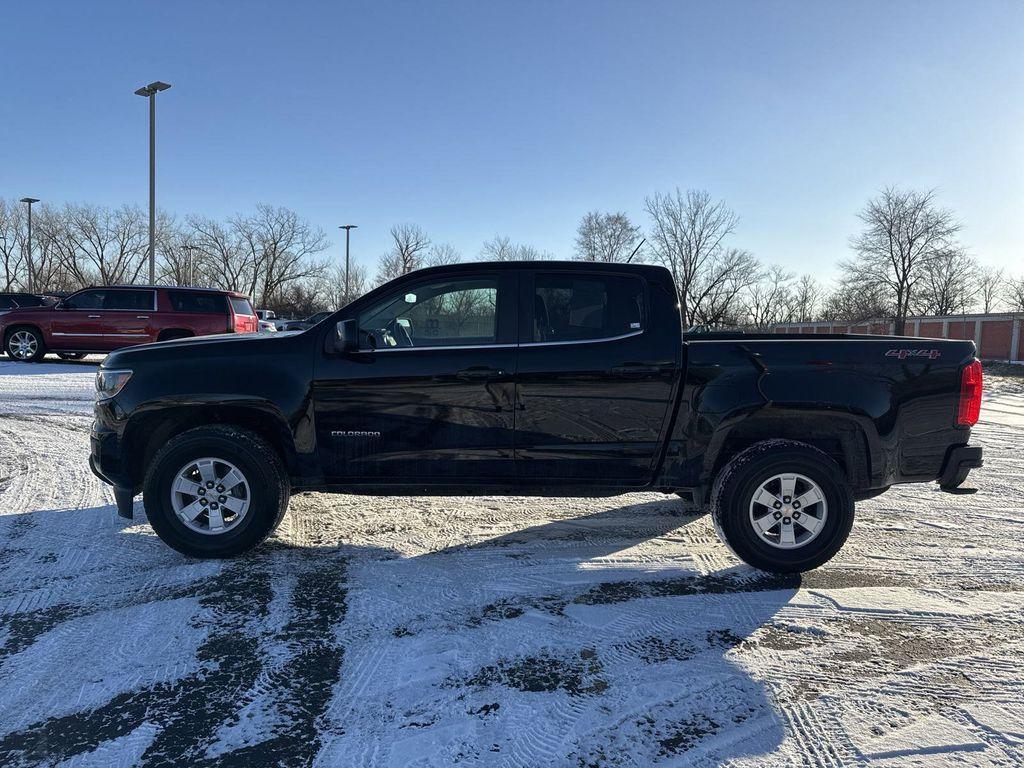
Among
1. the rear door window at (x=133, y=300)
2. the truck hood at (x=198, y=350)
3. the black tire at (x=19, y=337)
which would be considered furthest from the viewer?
the black tire at (x=19, y=337)

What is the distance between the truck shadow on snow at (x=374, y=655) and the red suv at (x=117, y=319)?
11.8 metres

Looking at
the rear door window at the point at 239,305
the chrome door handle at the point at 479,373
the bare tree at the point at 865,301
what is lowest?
the chrome door handle at the point at 479,373

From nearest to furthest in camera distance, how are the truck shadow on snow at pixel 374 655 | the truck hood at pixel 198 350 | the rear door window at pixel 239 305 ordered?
the truck shadow on snow at pixel 374 655 < the truck hood at pixel 198 350 < the rear door window at pixel 239 305

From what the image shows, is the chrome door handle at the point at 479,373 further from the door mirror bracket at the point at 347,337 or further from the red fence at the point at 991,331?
the red fence at the point at 991,331

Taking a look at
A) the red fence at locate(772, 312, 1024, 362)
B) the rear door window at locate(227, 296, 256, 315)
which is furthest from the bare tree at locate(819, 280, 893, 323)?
the rear door window at locate(227, 296, 256, 315)

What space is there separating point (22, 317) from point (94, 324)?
200cm

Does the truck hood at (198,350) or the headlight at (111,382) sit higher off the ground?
the truck hood at (198,350)

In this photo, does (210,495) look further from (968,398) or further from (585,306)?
(968,398)

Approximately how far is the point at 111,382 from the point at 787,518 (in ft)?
14.3

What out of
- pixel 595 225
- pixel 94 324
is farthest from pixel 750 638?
pixel 595 225

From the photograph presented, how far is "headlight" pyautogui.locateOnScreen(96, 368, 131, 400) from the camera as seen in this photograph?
3.94m

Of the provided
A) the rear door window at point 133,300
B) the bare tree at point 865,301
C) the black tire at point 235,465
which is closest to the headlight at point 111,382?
the black tire at point 235,465

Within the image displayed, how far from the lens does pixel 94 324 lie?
15156 millimetres

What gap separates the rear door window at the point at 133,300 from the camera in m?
15.0
